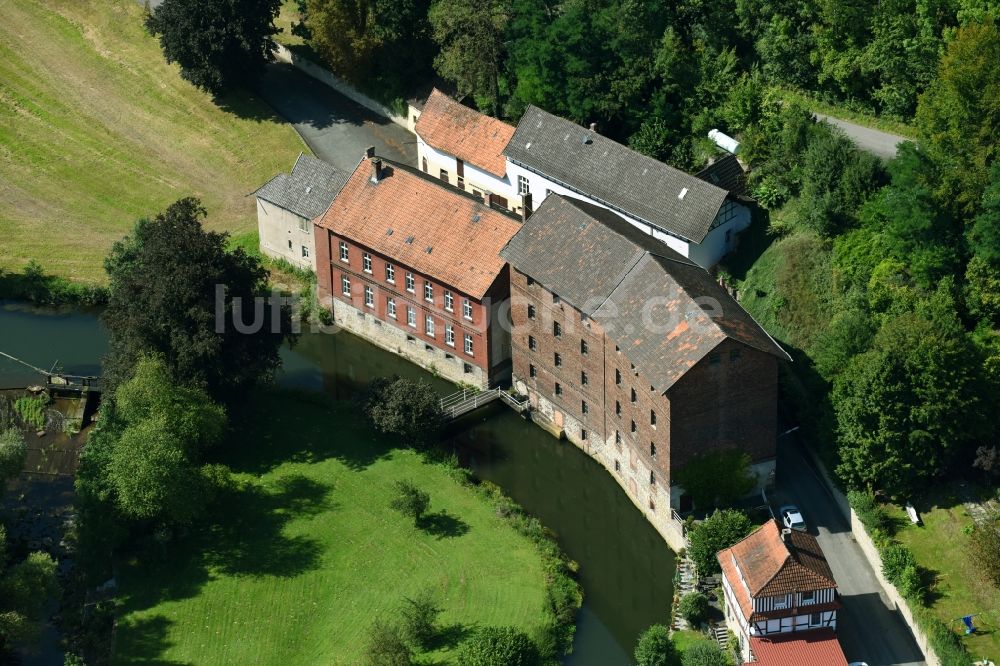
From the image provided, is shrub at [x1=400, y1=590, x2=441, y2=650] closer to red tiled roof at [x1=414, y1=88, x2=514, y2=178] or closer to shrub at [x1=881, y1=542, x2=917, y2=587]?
shrub at [x1=881, y1=542, x2=917, y2=587]

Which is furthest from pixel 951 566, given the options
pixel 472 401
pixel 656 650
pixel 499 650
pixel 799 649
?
pixel 472 401

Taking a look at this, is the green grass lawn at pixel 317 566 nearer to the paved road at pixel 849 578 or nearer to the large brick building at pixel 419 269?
the large brick building at pixel 419 269

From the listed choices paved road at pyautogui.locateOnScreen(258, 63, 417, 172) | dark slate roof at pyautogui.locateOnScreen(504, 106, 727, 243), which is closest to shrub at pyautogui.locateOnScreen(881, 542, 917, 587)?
dark slate roof at pyautogui.locateOnScreen(504, 106, 727, 243)

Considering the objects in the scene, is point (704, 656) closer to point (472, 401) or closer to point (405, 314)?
point (472, 401)

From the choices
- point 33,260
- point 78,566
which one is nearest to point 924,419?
point 78,566

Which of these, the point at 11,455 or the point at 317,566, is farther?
the point at 317,566

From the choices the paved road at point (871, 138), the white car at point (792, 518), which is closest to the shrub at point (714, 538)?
the white car at point (792, 518)

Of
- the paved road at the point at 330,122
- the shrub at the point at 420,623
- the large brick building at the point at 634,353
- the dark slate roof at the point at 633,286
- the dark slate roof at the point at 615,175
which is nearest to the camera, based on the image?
the shrub at the point at 420,623
